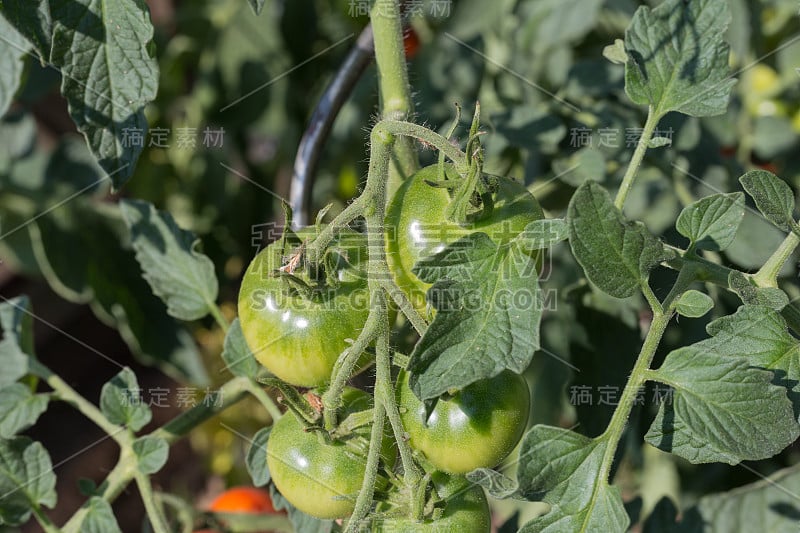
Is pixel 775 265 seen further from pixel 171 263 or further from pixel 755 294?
pixel 171 263

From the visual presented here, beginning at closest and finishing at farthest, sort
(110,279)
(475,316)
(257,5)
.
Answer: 1. (475,316)
2. (257,5)
3. (110,279)

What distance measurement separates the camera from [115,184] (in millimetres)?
643

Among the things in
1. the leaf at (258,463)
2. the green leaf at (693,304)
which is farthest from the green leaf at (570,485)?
the leaf at (258,463)

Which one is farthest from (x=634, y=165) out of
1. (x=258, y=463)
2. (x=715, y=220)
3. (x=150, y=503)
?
(x=150, y=503)

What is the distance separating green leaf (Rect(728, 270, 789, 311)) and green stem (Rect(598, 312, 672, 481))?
5cm

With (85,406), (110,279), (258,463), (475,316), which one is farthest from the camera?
(110,279)

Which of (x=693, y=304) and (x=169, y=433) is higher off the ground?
(x=693, y=304)

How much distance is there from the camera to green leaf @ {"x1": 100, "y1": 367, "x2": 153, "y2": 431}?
2.33ft

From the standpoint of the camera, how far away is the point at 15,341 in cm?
81

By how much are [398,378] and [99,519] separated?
340 mm

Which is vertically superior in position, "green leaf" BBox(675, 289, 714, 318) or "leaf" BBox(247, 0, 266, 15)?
"leaf" BBox(247, 0, 266, 15)

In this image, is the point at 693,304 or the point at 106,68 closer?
the point at 693,304

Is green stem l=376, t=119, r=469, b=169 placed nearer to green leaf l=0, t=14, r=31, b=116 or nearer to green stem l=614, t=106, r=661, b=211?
green stem l=614, t=106, r=661, b=211

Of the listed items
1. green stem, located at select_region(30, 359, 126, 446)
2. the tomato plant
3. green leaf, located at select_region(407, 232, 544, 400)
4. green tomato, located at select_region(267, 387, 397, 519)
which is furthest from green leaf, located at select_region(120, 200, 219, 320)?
green leaf, located at select_region(407, 232, 544, 400)
